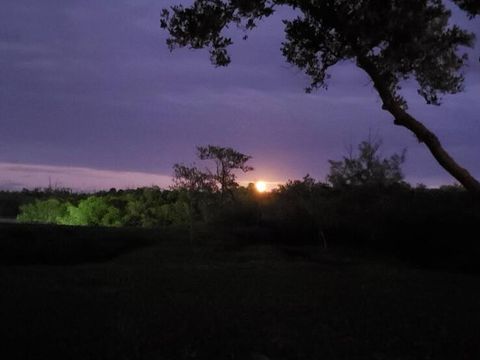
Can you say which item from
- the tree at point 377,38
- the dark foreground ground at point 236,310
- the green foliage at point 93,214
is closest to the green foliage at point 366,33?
the tree at point 377,38

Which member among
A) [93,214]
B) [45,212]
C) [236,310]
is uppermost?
[45,212]

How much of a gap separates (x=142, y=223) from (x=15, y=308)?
88.4 ft

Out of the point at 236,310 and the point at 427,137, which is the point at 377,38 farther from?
the point at 236,310

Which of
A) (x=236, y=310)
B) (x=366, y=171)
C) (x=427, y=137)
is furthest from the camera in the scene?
(x=366, y=171)

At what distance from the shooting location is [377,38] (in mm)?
13547

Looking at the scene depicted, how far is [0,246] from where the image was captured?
20.4m

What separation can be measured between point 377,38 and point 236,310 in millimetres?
6452

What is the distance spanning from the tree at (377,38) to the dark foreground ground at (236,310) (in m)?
3.50

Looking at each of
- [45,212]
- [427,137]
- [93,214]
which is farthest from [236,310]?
[45,212]

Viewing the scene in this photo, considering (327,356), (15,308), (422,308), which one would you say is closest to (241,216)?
(422,308)

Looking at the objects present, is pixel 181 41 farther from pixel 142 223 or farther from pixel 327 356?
pixel 142 223

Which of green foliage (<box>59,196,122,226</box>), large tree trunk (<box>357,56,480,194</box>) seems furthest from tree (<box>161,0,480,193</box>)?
green foliage (<box>59,196,122,226</box>)

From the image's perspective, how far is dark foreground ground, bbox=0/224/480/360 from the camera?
315 inches

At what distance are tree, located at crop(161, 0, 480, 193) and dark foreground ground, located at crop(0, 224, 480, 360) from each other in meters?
3.50
